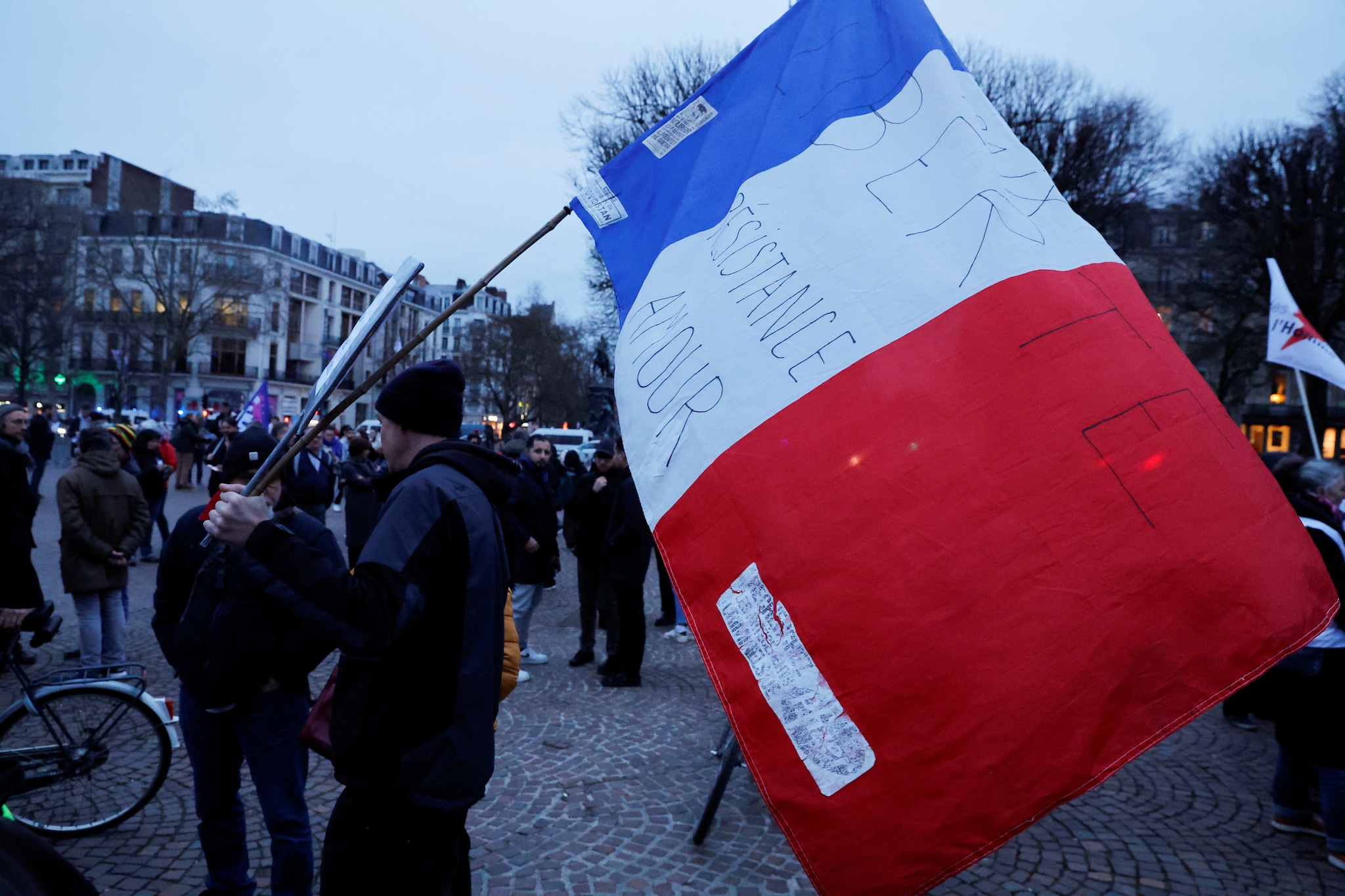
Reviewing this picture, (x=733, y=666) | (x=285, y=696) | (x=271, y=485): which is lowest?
(x=285, y=696)

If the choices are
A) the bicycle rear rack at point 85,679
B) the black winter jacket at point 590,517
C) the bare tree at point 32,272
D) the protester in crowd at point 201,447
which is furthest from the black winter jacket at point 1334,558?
the bare tree at point 32,272

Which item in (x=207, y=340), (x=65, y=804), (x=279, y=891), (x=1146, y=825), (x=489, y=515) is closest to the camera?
(x=489, y=515)

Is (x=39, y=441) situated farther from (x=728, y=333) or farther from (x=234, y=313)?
(x=234, y=313)

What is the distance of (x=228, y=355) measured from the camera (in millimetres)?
63625

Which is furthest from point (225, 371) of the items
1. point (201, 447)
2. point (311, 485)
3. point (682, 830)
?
point (682, 830)

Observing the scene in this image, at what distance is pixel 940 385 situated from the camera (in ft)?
6.34

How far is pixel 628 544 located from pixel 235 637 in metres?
4.31

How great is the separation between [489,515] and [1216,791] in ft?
16.6

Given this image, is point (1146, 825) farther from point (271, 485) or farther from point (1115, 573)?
point (271, 485)

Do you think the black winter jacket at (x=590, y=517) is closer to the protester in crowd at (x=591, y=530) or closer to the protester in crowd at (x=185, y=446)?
the protester in crowd at (x=591, y=530)

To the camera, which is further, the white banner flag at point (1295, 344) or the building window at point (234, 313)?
the building window at point (234, 313)

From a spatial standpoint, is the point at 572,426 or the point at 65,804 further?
the point at 572,426

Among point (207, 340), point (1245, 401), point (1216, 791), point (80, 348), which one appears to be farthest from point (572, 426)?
point (1216, 791)

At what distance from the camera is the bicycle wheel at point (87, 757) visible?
13.3ft
